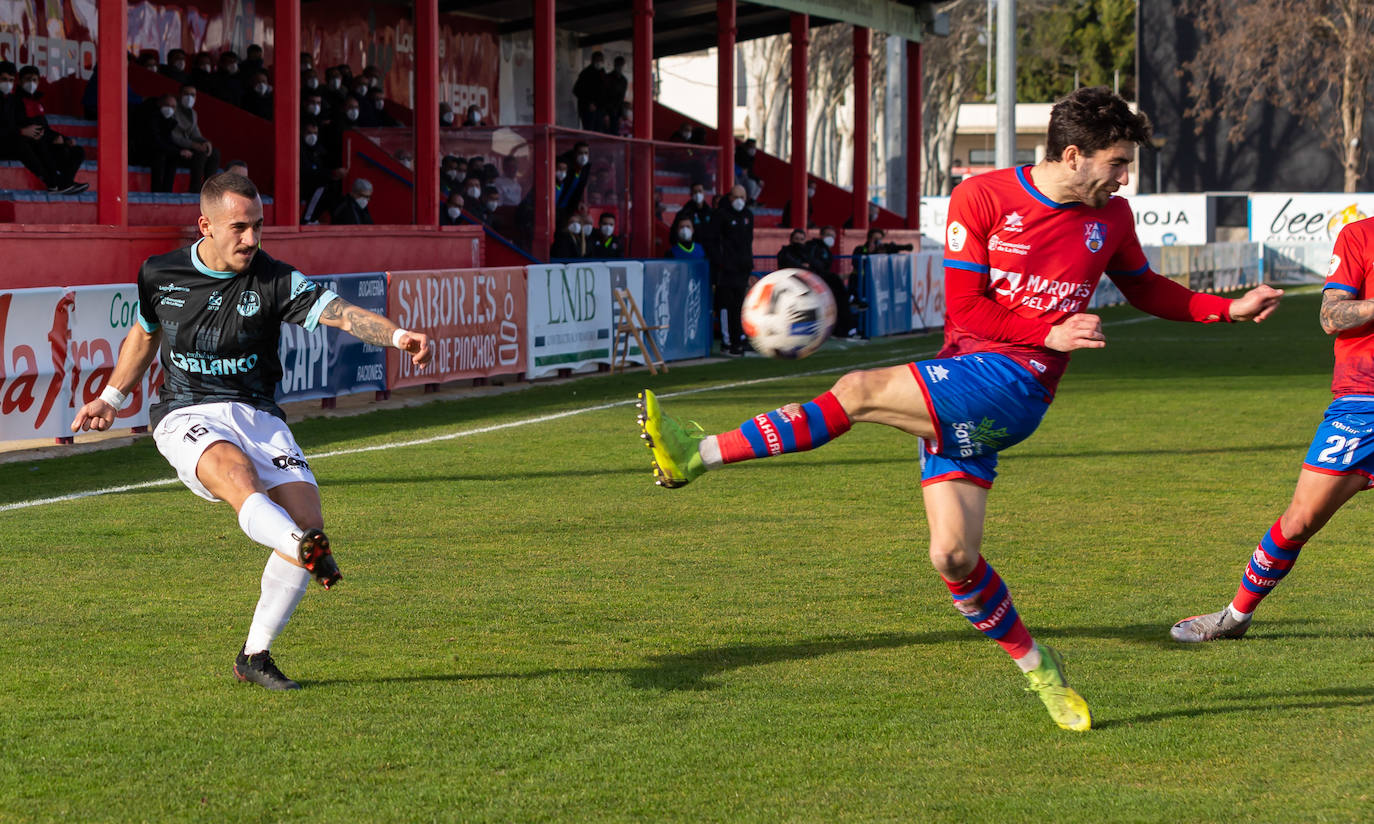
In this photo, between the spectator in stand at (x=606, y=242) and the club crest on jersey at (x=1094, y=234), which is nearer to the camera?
the club crest on jersey at (x=1094, y=234)

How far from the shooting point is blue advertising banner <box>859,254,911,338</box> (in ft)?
88.4

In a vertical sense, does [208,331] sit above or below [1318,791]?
above

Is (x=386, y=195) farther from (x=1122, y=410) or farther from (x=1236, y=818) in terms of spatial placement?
(x=1236, y=818)

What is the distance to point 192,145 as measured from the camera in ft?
63.7

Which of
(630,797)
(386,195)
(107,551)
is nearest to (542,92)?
(386,195)

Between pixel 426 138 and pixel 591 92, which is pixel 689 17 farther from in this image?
pixel 426 138

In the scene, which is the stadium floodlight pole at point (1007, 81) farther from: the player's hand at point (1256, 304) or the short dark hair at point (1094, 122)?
the short dark hair at point (1094, 122)

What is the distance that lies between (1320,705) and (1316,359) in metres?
17.6

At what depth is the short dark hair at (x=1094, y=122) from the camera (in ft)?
16.8

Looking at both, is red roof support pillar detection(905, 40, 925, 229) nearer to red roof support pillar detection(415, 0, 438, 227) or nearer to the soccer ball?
red roof support pillar detection(415, 0, 438, 227)

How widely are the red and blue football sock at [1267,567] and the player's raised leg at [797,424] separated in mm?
2076

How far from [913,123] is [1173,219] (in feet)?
44.8

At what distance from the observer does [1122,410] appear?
16156mm

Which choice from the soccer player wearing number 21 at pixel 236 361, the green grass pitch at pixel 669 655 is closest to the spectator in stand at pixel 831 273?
the green grass pitch at pixel 669 655
